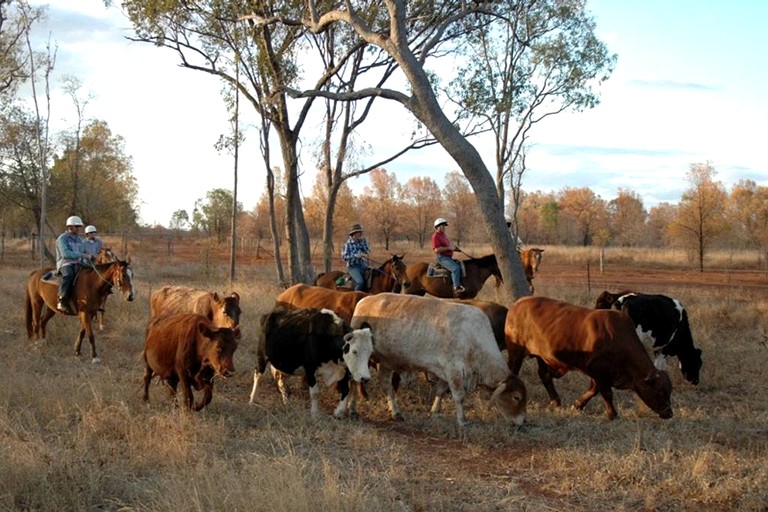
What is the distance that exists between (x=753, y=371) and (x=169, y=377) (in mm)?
9437

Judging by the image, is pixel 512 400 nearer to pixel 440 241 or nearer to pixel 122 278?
pixel 122 278

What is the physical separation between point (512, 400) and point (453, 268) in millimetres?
7548

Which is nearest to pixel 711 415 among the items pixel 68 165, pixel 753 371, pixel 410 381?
pixel 753 371

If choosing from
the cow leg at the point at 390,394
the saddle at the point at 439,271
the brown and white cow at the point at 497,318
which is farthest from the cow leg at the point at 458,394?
the saddle at the point at 439,271

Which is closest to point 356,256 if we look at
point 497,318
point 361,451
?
point 497,318

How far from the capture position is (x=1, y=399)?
8.41 metres

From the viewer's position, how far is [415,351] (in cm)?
892

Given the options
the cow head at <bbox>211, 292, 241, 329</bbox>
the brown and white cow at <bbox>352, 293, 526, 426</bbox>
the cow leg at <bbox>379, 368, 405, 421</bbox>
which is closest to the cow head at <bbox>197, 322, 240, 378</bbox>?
the brown and white cow at <bbox>352, 293, 526, 426</bbox>

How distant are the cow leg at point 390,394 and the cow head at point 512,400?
1237 mm

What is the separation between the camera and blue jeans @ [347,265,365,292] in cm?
1496

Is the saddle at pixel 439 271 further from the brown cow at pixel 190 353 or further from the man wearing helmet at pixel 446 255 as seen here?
the brown cow at pixel 190 353

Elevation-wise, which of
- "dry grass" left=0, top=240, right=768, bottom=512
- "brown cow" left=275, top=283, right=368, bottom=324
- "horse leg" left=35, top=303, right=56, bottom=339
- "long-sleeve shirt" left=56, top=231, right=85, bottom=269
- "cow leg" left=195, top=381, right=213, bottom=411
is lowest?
"dry grass" left=0, top=240, right=768, bottom=512

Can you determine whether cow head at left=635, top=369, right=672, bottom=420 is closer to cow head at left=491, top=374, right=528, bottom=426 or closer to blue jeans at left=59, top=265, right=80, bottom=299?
cow head at left=491, top=374, right=528, bottom=426

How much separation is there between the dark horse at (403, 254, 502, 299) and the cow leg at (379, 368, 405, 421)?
6653mm
